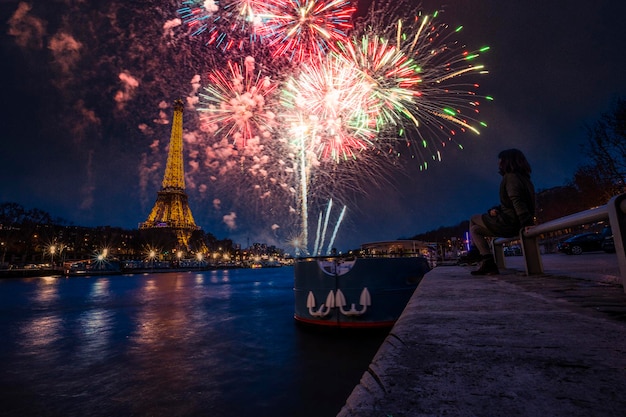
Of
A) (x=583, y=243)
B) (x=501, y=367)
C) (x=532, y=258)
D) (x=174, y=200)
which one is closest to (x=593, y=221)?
(x=532, y=258)

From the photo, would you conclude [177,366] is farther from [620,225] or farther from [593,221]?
[620,225]

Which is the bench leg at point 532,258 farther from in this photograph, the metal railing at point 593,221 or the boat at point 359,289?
the boat at point 359,289

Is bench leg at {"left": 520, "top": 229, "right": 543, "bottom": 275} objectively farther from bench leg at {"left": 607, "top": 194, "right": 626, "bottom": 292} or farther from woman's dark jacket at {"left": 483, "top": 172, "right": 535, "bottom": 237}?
bench leg at {"left": 607, "top": 194, "right": 626, "bottom": 292}

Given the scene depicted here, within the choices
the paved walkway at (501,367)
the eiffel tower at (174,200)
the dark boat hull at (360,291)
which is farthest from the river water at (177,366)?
A: the eiffel tower at (174,200)

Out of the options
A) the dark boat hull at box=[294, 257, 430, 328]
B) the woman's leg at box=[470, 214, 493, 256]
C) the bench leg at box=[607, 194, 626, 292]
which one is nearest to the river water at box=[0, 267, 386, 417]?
the dark boat hull at box=[294, 257, 430, 328]

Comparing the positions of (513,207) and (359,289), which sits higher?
(513,207)

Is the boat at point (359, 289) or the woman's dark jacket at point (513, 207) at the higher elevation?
the woman's dark jacket at point (513, 207)
